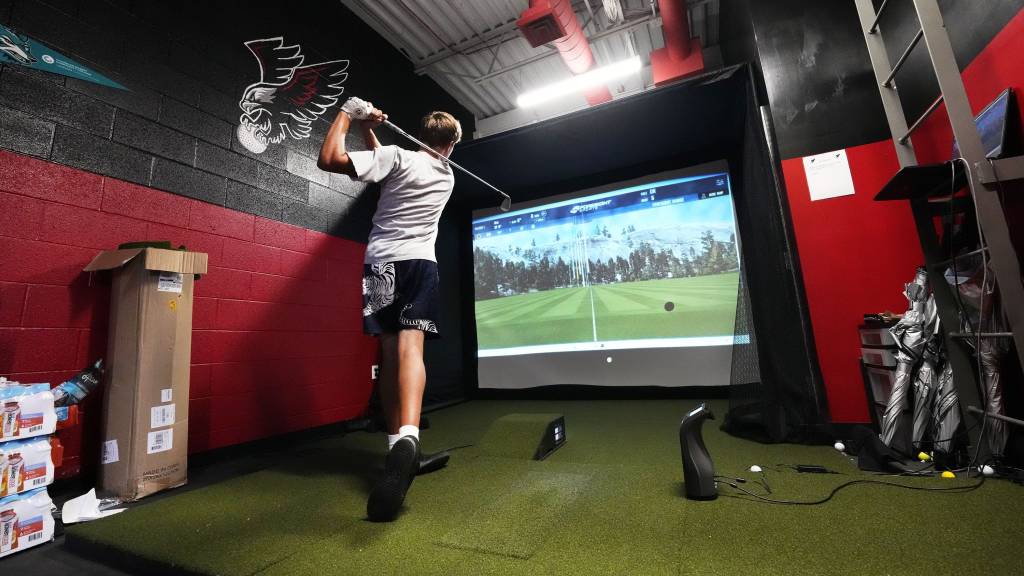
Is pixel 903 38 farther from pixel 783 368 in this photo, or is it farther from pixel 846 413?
pixel 846 413

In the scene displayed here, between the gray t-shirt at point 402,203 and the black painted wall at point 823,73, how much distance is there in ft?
6.56

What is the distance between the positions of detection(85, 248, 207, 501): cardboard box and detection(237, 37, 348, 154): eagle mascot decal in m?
1.15

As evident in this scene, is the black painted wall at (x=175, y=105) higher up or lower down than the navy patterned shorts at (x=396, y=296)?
higher up

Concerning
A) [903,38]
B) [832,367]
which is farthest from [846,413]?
[903,38]

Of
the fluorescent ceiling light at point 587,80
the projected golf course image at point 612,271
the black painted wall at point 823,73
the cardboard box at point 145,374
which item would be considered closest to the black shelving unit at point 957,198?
the black painted wall at point 823,73

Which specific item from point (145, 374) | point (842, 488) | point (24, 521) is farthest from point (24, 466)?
point (842, 488)

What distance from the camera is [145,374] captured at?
60.6 inches

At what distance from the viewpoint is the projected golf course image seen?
3295 millimetres

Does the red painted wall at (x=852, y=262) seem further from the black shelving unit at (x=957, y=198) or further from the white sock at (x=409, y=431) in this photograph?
→ the white sock at (x=409, y=431)

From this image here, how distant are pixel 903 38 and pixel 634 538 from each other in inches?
106

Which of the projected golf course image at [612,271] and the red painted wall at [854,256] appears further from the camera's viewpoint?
the projected golf course image at [612,271]

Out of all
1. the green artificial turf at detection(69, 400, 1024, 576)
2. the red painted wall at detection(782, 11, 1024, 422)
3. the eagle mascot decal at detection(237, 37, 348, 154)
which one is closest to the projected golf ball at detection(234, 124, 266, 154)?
the eagle mascot decal at detection(237, 37, 348, 154)

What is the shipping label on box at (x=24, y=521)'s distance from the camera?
111 centimetres

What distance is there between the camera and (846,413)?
1.96 metres
